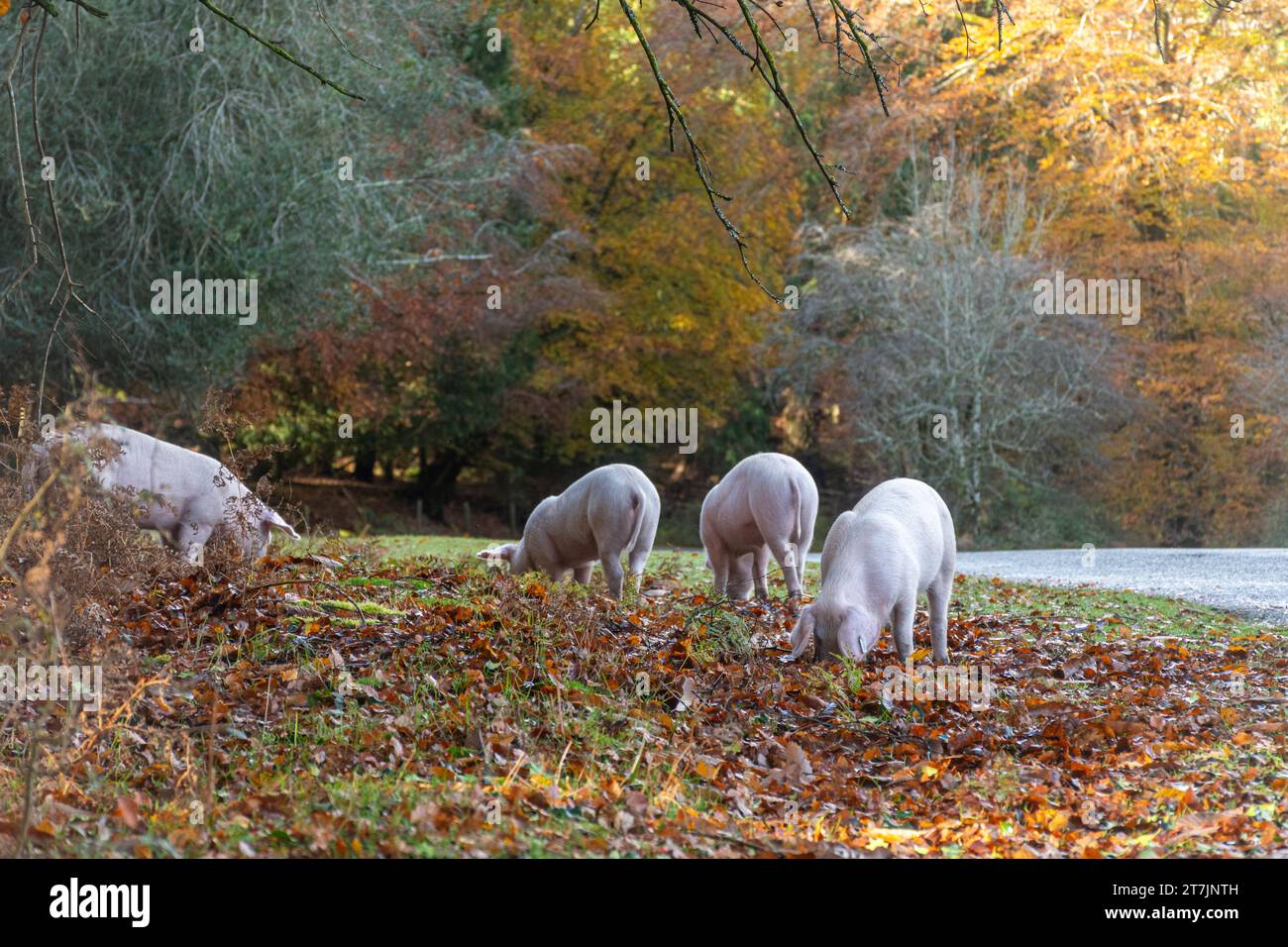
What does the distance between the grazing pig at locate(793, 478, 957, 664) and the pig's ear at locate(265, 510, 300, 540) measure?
167 inches

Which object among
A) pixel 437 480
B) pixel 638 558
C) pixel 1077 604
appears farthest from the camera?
pixel 437 480

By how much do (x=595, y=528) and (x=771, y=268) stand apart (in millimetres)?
20781

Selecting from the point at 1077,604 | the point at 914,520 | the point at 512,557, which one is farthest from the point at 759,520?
the point at 1077,604

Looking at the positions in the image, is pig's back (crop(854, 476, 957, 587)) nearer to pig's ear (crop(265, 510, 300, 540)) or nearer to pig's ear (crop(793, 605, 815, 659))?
pig's ear (crop(793, 605, 815, 659))

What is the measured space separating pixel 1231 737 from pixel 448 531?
78.1 ft

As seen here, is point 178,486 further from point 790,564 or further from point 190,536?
point 790,564

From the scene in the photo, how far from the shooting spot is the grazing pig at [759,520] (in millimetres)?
11594

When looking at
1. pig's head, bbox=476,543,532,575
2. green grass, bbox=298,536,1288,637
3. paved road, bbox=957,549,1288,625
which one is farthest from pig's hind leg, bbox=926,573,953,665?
paved road, bbox=957,549,1288,625

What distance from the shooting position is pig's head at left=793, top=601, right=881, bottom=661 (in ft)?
26.2

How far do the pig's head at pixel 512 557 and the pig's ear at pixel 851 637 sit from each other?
4.55 metres

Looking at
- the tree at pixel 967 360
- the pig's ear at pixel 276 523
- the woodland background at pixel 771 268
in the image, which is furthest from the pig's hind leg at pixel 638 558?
the tree at pixel 967 360

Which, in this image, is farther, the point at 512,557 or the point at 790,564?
the point at 512,557

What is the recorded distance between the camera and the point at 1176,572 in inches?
698
